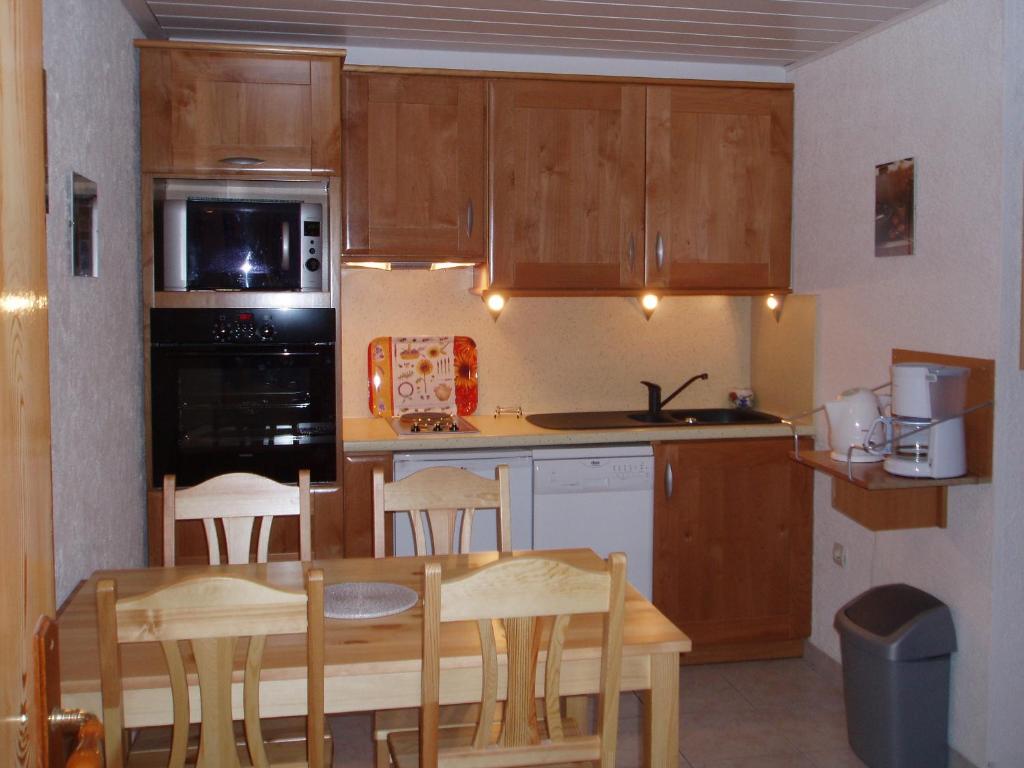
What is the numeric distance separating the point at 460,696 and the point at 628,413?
238 cm

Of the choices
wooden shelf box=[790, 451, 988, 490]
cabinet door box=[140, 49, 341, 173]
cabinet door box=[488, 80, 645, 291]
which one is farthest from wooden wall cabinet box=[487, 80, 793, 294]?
wooden shelf box=[790, 451, 988, 490]

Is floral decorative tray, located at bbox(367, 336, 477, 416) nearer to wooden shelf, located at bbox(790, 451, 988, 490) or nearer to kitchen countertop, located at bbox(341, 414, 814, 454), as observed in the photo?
kitchen countertop, located at bbox(341, 414, 814, 454)

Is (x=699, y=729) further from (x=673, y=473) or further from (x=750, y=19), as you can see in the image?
(x=750, y=19)

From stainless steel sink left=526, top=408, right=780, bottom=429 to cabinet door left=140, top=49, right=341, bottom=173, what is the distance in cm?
128

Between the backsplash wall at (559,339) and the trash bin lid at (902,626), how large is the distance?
1.42 m

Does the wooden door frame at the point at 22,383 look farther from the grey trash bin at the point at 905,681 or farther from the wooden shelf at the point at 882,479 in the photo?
the grey trash bin at the point at 905,681

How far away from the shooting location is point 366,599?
7.08ft

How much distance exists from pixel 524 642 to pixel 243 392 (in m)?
1.95

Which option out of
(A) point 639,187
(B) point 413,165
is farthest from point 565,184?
(B) point 413,165

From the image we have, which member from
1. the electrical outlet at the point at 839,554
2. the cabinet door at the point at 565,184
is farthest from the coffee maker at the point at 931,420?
the cabinet door at the point at 565,184

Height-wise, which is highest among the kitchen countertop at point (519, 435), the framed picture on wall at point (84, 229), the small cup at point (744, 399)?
the framed picture on wall at point (84, 229)

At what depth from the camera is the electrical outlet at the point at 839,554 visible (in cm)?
366

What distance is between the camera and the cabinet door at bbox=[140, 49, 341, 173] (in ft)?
10.8

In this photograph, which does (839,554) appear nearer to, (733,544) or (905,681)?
(733,544)
